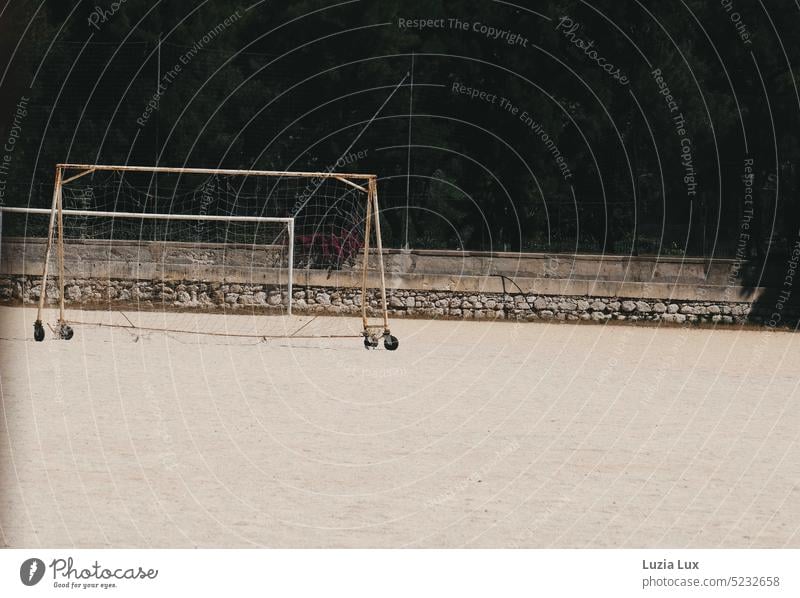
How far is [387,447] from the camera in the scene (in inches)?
444

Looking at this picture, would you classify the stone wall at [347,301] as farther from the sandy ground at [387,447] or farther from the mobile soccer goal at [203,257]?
the sandy ground at [387,447]

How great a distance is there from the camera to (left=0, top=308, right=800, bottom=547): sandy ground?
26.4 ft

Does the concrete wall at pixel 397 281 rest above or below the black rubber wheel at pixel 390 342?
above

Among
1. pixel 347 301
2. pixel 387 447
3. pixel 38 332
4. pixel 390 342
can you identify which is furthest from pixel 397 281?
pixel 387 447

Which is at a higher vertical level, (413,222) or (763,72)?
(763,72)

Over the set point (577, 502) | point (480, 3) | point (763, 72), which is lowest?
point (577, 502)

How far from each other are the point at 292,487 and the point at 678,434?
487 cm

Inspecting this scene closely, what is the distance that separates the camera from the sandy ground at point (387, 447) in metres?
8.05

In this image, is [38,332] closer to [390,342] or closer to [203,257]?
[390,342]

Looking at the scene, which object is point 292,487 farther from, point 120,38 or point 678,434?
point 120,38

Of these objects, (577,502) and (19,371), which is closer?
(577,502)

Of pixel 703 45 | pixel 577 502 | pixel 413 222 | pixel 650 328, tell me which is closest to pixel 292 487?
pixel 577 502

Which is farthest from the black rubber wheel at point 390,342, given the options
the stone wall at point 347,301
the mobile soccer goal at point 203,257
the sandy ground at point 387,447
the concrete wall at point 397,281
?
the stone wall at point 347,301

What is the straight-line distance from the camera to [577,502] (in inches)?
358
